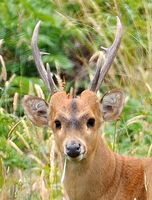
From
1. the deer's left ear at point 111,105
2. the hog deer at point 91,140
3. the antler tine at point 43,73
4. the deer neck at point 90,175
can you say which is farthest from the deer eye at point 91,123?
the antler tine at point 43,73

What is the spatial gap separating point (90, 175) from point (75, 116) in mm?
503

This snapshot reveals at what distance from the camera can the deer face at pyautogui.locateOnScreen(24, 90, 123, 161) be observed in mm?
9141

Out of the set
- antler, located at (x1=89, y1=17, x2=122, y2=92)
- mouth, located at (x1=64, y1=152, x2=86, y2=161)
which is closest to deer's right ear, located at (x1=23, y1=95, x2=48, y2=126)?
antler, located at (x1=89, y1=17, x2=122, y2=92)

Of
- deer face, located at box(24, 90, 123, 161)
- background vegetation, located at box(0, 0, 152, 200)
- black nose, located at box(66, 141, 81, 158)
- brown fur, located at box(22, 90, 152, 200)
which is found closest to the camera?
black nose, located at box(66, 141, 81, 158)

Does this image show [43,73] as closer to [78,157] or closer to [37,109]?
[37,109]

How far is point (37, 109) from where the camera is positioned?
9.70 m

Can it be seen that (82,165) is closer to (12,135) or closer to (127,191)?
(127,191)

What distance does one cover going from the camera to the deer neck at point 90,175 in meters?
9.50

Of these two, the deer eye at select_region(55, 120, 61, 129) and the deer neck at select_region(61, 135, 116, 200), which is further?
the deer neck at select_region(61, 135, 116, 200)

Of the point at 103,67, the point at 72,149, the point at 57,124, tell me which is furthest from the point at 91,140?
the point at 103,67

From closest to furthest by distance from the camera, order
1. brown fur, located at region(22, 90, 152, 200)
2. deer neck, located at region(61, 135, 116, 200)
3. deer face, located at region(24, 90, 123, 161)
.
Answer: deer face, located at region(24, 90, 123, 161) < brown fur, located at region(22, 90, 152, 200) < deer neck, located at region(61, 135, 116, 200)

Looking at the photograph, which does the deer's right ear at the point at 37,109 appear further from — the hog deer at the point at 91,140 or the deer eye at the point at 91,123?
the deer eye at the point at 91,123

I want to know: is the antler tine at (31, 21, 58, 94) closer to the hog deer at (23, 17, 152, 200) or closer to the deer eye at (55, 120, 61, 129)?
the hog deer at (23, 17, 152, 200)

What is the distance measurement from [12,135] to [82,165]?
126cm
